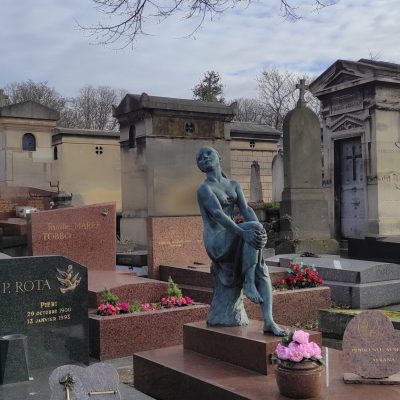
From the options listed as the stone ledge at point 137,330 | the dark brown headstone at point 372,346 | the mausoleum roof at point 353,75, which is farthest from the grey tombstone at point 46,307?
the mausoleum roof at point 353,75

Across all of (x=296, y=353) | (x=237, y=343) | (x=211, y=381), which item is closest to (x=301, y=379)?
(x=296, y=353)

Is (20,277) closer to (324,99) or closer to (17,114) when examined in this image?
(324,99)

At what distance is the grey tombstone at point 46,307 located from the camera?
5.55m

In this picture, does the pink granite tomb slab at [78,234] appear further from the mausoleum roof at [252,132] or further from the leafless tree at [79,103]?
the leafless tree at [79,103]

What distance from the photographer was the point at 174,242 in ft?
32.3

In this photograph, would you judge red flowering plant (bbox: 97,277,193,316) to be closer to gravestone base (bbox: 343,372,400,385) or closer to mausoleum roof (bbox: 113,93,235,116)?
gravestone base (bbox: 343,372,400,385)

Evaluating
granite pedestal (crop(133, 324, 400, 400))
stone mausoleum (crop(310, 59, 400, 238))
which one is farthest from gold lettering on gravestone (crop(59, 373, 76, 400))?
stone mausoleum (crop(310, 59, 400, 238))

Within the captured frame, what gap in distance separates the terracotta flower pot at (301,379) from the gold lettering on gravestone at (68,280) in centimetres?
266

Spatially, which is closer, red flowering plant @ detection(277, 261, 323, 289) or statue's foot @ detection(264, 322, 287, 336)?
statue's foot @ detection(264, 322, 287, 336)

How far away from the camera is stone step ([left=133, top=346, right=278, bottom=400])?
14.0 ft

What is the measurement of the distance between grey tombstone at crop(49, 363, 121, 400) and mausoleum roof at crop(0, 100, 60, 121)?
49.8 feet

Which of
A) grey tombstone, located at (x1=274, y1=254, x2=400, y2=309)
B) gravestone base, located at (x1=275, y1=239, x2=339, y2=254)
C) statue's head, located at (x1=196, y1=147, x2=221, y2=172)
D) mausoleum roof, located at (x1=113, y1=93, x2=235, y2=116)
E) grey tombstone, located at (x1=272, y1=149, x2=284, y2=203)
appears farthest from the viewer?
grey tombstone, located at (x1=272, y1=149, x2=284, y2=203)

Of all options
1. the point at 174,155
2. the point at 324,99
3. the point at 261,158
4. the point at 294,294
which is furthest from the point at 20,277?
the point at 261,158

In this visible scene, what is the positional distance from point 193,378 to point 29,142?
49.2ft
